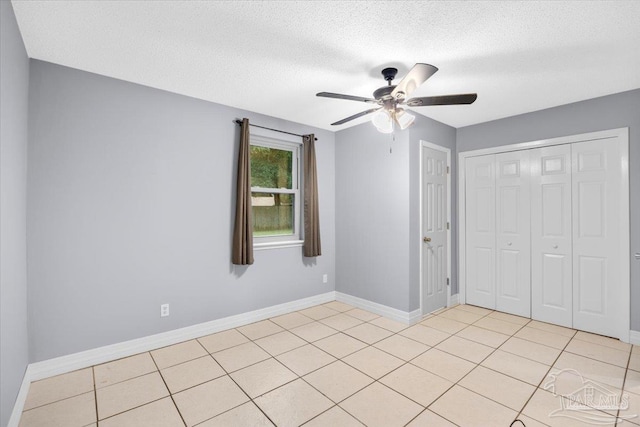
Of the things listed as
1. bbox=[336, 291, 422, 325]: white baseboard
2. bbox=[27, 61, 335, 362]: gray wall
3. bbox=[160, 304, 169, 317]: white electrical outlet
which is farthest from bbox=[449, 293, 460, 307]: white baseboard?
bbox=[160, 304, 169, 317]: white electrical outlet

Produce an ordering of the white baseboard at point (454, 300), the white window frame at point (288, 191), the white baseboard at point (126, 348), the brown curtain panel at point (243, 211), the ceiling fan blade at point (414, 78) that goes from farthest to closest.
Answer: the white baseboard at point (454, 300), the white window frame at point (288, 191), the brown curtain panel at point (243, 211), the white baseboard at point (126, 348), the ceiling fan blade at point (414, 78)

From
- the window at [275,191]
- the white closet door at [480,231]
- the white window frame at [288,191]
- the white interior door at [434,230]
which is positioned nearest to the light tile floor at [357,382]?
the white interior door at [434,230]

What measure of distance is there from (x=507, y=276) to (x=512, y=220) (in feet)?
2.41

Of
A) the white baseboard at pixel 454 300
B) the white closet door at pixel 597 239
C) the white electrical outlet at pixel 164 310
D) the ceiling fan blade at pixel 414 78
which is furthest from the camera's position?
the white baseboard at pixel 454 300

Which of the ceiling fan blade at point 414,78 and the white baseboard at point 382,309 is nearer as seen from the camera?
the ceiling fan blade at point 414,78

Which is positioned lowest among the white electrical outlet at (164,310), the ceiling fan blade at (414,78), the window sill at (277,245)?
the white electrical outlet at (164,310)

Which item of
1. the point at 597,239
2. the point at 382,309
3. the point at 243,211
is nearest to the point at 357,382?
the point at 382,309

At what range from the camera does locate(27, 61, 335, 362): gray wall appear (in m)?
2.40

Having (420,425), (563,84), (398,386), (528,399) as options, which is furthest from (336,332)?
(563,84)

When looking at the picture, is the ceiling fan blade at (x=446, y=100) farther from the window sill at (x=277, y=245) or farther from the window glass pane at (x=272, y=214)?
the window sill at (x=277, y=245)

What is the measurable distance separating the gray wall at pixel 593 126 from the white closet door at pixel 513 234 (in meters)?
0.26

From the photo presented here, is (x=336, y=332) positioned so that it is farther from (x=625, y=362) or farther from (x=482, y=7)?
(x=482, y=7)

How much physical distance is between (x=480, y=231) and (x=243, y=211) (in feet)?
10.4

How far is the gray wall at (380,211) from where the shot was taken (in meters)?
3.60
